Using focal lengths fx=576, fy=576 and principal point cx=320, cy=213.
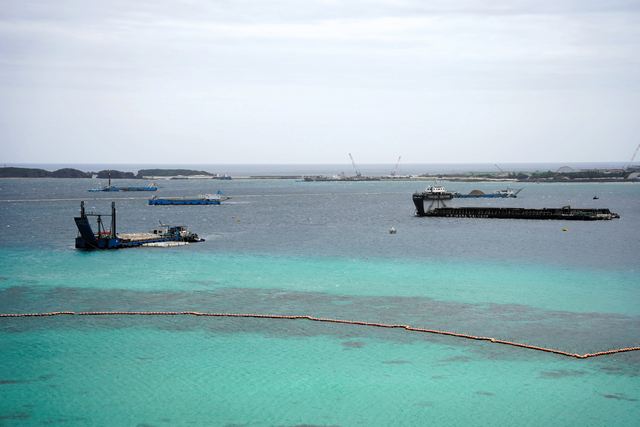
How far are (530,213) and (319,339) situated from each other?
308ft

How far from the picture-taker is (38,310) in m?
40.0

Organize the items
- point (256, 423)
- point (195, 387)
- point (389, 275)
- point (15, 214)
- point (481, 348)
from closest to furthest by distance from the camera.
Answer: point (256, 423) → point (195, 387) → point (481, 348) → point (389, 275) → point (15, 214)

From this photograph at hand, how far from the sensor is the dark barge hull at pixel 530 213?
112m

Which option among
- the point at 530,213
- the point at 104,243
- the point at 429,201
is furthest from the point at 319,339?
the point at 530,213

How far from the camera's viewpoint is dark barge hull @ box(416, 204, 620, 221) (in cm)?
11250

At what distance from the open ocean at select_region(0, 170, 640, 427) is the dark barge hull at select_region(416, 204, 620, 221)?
47.3m

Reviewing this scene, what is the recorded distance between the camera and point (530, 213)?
11731cm

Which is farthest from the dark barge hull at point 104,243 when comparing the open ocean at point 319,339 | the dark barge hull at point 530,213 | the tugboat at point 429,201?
the dark barge hull at point 530,213

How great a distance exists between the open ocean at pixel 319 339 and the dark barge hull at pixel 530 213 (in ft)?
155

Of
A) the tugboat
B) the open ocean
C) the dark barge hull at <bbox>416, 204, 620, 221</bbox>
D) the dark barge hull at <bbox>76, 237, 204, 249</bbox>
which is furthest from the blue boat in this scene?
the dark barge hull at <bbox>416, 204, 620, 221</bbox>

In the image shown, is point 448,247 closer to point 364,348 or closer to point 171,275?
point 171,275

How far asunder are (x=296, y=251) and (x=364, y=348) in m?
36.5

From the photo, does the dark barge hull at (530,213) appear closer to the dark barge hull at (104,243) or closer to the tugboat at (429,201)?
the tugboat at (429,201)

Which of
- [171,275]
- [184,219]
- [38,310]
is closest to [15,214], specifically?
[184,219]
